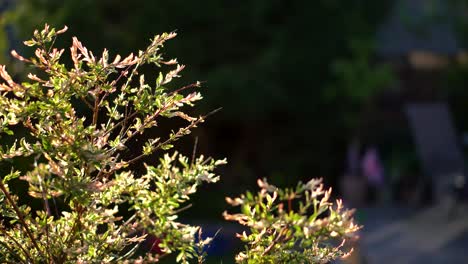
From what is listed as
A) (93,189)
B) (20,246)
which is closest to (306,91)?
(20,246)

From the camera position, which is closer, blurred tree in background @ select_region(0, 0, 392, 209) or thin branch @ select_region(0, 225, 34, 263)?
thin branch @ select_region(0, 225, 34, 263)

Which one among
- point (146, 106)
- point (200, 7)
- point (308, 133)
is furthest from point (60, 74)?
point (308, 133)

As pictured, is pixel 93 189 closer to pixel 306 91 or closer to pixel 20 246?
pixel 20 246

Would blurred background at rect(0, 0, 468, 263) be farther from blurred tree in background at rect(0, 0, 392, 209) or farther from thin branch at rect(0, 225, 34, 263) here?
thin branch at rect(0, 225, 34, 263)

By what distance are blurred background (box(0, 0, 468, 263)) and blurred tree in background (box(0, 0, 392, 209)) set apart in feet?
0.05

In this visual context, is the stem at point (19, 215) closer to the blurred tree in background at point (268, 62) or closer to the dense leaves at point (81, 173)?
the dense leaves at point (81, 173)

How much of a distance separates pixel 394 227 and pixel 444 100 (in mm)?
5033

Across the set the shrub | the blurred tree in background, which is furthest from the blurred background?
the shrub

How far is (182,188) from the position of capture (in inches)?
108

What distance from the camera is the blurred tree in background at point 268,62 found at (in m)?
12.8

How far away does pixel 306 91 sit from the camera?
13547mm

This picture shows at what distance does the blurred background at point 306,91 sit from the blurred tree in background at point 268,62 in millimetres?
17

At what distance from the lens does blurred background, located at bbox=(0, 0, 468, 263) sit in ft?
40.5

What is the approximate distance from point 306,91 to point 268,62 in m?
1.02
